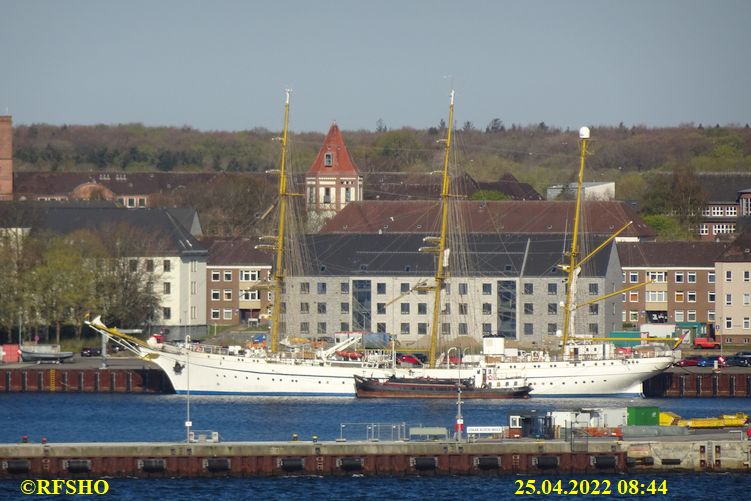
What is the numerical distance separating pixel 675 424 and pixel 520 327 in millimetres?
46207

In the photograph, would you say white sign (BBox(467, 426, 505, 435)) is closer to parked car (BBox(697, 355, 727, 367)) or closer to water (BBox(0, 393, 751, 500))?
water (BBox(0, 393, 751, 500))

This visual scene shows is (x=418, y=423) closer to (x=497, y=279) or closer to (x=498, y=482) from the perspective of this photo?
(x=498, y=482)

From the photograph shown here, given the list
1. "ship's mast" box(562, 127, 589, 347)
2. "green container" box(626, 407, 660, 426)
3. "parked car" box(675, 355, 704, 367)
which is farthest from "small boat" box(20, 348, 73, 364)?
"green container" box(626, 407, 660, 426)

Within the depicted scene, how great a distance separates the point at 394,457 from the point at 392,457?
0.25 feet

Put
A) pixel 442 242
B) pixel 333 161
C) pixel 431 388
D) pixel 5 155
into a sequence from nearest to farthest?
pixel 431 388 → pixel 442 242 → pixel 5 155 → pixel 333 161

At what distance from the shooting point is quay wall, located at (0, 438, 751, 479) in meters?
62.3

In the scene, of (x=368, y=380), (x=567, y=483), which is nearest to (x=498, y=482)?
(x=567, y=483)

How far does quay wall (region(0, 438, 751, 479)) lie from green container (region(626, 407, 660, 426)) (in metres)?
3.50

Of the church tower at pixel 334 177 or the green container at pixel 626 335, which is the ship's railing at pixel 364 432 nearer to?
the green container at pixel 626 335

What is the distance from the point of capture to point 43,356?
102688 mm

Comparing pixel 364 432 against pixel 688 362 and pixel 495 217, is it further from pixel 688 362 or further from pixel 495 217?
pixel 495 217

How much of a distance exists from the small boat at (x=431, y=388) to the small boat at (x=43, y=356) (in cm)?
1861

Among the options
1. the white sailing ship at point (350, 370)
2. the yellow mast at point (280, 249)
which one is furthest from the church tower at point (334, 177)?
the white sailing ship at point (350, 370)

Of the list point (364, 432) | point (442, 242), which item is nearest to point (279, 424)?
point (364, 432)
